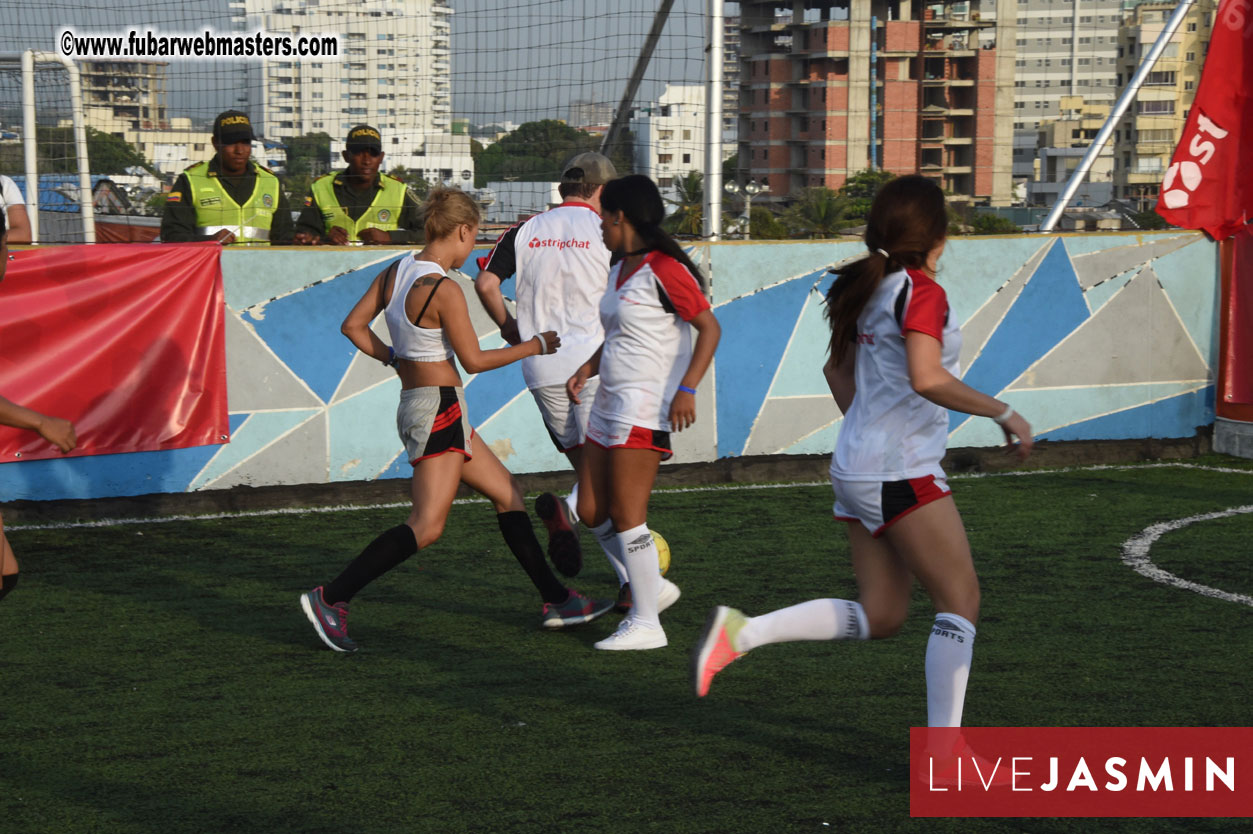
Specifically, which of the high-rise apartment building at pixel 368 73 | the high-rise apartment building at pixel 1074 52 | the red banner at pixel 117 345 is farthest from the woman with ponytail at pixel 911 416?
the high-rise apartment building at pixel 1074 52

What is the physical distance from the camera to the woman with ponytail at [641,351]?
5539 millimetres

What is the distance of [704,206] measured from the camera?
992cm

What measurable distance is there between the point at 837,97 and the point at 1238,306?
5921 mm

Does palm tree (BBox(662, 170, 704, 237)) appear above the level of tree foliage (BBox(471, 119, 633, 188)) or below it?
below

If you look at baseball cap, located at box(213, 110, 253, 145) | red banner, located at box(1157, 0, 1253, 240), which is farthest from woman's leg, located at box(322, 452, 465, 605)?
red banner, located at box(1157, 0, 1253, 240)

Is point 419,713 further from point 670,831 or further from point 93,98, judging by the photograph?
point 93,98

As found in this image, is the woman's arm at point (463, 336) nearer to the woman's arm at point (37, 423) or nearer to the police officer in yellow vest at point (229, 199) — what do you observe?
the woman's arm at point (37, 423)

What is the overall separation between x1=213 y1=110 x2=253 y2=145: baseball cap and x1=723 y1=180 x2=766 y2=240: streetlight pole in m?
3.12

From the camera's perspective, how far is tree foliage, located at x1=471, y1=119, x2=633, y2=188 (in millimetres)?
9742

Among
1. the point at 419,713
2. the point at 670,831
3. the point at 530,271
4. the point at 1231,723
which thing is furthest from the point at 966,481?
the point at 670,831

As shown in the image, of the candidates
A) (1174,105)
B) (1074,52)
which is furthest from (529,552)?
(1074,52)

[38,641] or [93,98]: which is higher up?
[93,98]

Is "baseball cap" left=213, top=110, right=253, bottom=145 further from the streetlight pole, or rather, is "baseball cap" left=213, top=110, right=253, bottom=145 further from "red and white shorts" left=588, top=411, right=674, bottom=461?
"red and white shorts" left=588, top=411, right=674, bottom=461

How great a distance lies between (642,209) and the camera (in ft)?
18.2
